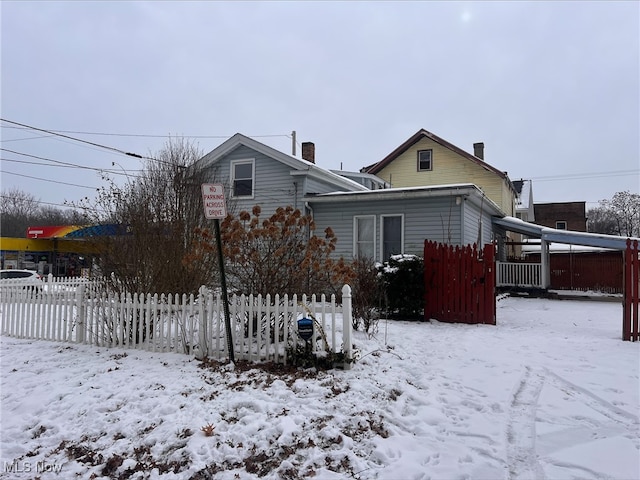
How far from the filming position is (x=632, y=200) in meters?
51.1

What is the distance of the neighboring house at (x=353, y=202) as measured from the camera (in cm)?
1283

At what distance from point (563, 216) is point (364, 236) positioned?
46.5 m

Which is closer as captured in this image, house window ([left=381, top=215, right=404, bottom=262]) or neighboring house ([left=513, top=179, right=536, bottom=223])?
house window ([left=381, top=215, right=404, bottom=262])

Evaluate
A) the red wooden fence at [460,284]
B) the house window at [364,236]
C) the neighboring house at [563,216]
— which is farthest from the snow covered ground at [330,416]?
the neighboring house at [563,216]

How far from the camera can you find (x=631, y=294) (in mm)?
7762

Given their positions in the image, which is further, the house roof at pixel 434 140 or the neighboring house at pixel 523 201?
the neighboring house at pixel 523 201

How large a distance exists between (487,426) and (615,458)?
107 cm

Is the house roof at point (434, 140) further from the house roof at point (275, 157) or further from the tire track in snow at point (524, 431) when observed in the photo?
the tire track in snow at point (524, 431)

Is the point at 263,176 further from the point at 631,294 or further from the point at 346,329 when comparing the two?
the point at 631,294

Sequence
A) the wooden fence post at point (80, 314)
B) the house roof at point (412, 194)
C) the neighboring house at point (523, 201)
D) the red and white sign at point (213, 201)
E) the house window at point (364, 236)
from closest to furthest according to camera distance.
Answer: the red and white sign at point (213, 201)
the wooden fence post at point (80, 314)
the house roof at point (412, 194)
the house window at point (364, 236)
the neighboring house at point (523, 201)

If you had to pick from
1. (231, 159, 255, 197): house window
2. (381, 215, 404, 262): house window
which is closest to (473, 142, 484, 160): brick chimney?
(381, 215, 404, 262): house window

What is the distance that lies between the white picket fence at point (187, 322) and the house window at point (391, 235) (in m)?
5.80

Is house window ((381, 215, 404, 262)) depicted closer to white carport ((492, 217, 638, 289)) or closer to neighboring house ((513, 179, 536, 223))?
white carport ((492, 217, 638, 289))

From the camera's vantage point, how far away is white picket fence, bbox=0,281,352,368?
19.0 feet
